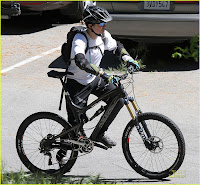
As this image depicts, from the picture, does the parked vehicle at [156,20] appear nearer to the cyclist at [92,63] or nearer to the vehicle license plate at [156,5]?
the vehicle license plate at [156,5]

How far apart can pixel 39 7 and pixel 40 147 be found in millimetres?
6909

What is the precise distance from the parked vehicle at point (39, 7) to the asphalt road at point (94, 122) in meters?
0.58

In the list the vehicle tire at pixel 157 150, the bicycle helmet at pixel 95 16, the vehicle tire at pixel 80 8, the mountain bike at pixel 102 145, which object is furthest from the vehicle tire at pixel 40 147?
the vehicle tire at pixel 80 8

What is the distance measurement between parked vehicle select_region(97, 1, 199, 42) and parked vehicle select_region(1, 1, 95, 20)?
303cm

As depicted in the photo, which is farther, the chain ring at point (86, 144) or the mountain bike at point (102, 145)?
the chain ring at point (86, 144)

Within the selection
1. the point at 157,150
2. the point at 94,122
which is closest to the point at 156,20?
the point at 94,122

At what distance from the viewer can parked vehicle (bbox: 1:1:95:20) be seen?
38.9 ft

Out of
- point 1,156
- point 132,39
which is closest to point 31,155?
point 1,156

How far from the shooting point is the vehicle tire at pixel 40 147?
5.54m

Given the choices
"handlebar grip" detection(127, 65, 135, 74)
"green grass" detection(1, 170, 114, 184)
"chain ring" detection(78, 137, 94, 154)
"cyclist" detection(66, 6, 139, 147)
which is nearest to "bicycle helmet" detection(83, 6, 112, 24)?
"cyclist" detection(66, 6, 139, 147)

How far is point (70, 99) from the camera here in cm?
547

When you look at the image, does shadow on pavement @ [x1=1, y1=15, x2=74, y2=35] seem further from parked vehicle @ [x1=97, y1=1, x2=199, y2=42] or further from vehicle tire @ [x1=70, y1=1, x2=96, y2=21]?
parked vehicle @ [x1=97, y1=1, x2=199, y2=42]

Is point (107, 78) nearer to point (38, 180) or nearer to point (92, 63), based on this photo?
point (92, 63)

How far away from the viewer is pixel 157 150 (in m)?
5.43
